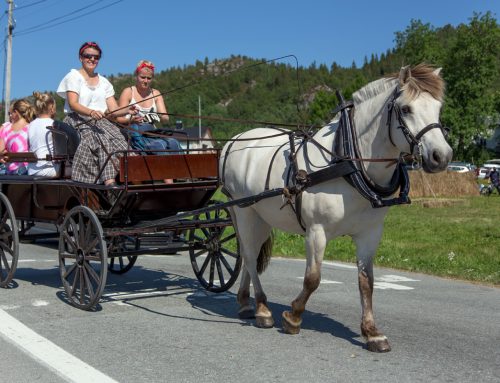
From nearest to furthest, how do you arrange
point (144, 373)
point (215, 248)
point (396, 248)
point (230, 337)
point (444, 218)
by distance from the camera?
1. point (144, 373)
2. point (230, 337)
3. point (215, 248)
4. point (396, 248)
5. point (444, 218)

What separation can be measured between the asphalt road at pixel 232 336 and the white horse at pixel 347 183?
0.37 metres

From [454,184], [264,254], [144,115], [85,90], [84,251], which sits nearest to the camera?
[264,254]

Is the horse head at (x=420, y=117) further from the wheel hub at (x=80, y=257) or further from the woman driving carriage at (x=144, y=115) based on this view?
the wheel hub at (x=80, y=257)

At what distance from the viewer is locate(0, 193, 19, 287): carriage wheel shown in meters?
8.23

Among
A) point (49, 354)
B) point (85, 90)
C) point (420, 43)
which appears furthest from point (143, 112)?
point (420, 43)

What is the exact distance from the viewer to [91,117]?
26.0 feet

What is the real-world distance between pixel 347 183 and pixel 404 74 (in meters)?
1.01

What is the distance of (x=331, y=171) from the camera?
564cm

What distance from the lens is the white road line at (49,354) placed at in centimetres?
486

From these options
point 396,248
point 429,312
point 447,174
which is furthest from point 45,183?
point 447,174

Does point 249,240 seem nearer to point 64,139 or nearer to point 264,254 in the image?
point 264,254

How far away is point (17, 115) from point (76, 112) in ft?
6.89

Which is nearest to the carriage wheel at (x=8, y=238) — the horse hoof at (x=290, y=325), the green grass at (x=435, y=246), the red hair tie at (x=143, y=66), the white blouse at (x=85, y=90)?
the white blouse at (x=85, y=90)

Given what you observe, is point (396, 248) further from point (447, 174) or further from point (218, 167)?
point (447, 174)
